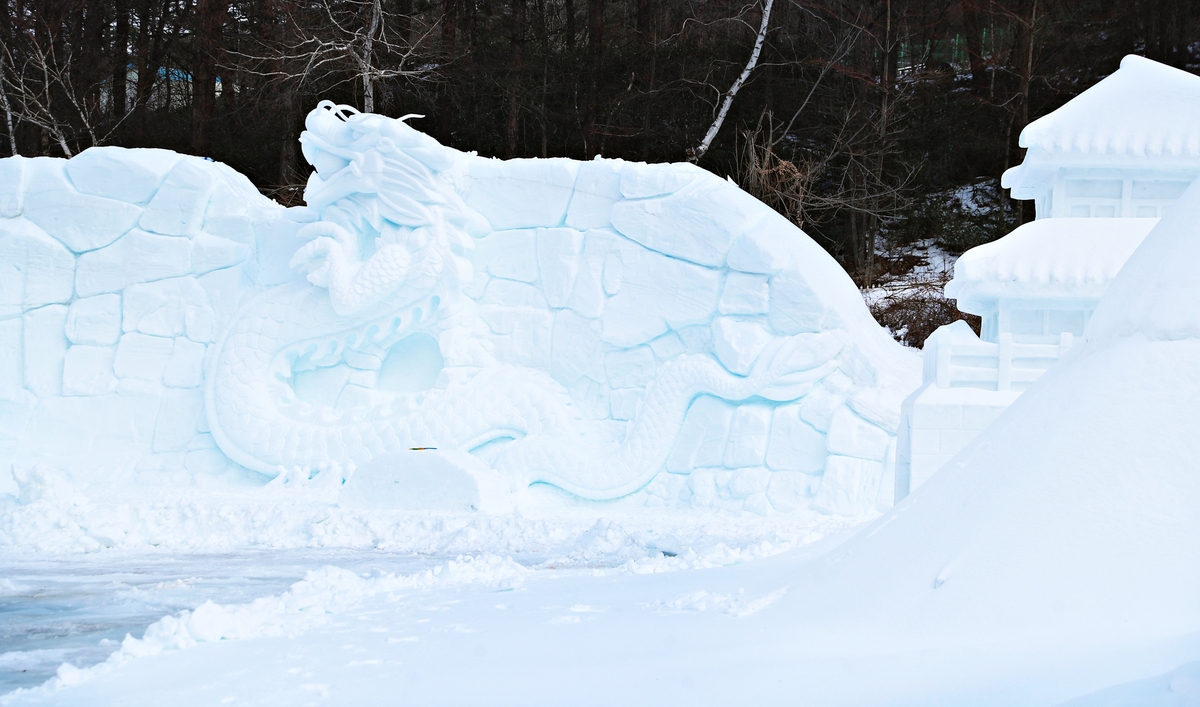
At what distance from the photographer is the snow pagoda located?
18.0 feet

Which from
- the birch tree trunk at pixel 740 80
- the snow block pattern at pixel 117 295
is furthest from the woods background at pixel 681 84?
the snow block pattern at pixel 117 295

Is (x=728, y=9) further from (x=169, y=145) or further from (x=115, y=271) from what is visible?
(x=115, y=271)

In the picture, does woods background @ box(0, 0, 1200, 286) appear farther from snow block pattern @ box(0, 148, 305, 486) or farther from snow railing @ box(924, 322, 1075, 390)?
snow railing @ box(924, 322, 1075, 390)

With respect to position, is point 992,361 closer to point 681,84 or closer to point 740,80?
point 740,80

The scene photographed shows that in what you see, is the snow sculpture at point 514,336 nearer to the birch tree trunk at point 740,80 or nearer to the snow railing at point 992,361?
the snow railing at point 992,361

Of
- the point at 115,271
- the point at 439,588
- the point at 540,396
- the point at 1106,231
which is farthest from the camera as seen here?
the point at 115,271

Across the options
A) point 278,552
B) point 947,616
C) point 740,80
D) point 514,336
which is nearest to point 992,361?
point 514,336

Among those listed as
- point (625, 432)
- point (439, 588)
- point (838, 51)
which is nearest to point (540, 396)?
point (625, 432)

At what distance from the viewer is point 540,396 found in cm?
695

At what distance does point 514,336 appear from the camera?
24.0ft

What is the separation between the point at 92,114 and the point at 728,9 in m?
8.61

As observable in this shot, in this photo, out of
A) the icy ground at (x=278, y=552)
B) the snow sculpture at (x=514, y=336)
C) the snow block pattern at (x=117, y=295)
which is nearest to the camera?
the icy ground at (x=278, y=552)

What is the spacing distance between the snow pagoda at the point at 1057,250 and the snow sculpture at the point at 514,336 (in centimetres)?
93

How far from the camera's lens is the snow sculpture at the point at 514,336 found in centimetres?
668
